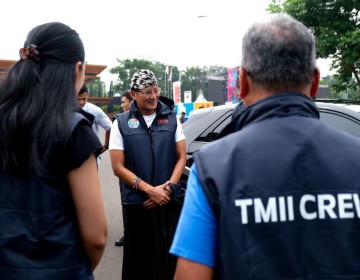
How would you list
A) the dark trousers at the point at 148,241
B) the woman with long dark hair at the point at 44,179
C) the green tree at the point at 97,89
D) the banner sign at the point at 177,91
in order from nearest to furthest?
the woman with long dark hair at the point at 44,179
the dark trousers at the point at 148,241
the banner sign at the point at 177,91
the green tree at the point at 97,89

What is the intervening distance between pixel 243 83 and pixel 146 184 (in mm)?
2106

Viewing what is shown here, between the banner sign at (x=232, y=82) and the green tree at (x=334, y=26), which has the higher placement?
the green tree at (x=334, y=26)

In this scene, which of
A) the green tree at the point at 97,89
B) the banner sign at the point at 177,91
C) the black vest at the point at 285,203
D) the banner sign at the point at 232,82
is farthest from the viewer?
the green tree at the point at 97,89

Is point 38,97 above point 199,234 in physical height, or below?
above

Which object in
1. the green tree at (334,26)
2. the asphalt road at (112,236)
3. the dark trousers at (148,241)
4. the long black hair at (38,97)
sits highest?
the green tree at (334,26)

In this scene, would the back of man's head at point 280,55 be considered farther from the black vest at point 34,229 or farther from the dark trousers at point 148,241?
the dark trousers at point 148,241

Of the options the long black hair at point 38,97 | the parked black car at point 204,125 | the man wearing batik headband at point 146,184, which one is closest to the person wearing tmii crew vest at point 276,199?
the long black hair at point 38,97

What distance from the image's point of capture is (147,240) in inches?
136

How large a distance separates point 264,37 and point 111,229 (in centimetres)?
528

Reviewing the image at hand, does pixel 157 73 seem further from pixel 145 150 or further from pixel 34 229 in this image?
pixel 34 229

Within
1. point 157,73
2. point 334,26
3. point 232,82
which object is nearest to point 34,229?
point 334,26

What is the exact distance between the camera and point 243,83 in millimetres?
1427

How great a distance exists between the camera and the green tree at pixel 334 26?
11.9 m

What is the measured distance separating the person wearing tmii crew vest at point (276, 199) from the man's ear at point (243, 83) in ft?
0.30
